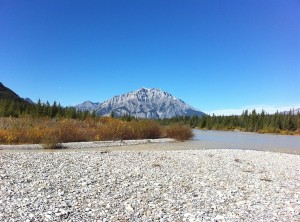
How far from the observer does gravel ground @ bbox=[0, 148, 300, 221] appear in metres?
8.45

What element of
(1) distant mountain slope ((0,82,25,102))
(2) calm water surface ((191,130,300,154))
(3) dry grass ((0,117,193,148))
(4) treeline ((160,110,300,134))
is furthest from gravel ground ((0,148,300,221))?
(1) distant mountain slope ((0,82,25,102))

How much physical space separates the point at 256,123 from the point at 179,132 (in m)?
72.3

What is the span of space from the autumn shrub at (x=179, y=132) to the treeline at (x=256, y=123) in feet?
186

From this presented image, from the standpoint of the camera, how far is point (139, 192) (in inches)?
420

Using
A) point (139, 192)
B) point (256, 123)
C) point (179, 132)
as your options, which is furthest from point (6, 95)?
point (139, 192)

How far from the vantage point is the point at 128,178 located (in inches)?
496

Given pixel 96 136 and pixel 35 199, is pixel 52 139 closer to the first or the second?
pixel 96 136

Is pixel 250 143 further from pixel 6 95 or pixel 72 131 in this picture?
pixel 6 95

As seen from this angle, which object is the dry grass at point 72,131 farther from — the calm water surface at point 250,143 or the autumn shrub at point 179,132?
the calm water surface at point 250,143

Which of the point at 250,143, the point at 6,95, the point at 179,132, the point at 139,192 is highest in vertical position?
the point at 6,95

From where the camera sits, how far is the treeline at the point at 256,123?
99.6 metres

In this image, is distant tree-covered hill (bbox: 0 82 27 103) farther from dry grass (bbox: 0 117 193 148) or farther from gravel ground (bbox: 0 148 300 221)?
gravel ground (bbox: 0 148 300 221)

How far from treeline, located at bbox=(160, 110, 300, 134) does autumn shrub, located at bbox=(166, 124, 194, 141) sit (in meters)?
56.6

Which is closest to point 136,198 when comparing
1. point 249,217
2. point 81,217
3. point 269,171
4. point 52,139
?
point 81,217
